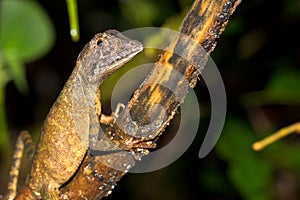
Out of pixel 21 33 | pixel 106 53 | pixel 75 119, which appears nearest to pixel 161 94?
pixel 106 53

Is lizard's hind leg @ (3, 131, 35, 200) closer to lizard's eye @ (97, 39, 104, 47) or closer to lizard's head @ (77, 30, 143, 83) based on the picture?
lizard's head @ (77, 30, 143, 83)

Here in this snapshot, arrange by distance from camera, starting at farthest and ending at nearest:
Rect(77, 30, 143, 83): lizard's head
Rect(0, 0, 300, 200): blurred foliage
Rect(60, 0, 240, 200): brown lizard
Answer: Rect(0, 0, 300, 200): blurred foliage → Rect(77, 30, 143, 83): lizard's head → Rect(60, 0, 240, 200): brown lizard

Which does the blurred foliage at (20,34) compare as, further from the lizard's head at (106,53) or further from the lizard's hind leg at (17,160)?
the lizard's head at (106,53)

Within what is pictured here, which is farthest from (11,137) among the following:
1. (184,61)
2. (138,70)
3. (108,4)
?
(184,61)

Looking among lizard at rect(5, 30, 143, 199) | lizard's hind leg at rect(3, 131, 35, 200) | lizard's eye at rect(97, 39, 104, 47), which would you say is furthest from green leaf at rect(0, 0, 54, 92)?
lizard's eye at rect(97, 39, 104, 47)

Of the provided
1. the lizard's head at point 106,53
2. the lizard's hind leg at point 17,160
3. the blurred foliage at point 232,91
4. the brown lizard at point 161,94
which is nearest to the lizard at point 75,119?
the lizard's head at point 106,53

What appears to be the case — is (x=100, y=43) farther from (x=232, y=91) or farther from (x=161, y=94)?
(x=232, y=91)

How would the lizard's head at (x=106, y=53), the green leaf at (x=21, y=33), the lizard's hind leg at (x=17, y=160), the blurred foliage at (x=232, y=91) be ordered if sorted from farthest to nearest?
the blurred foliage at (x=232, y=91) → the green leaf at (x=21, y=33) → the lizard's hind leg at (x=17, y=160) → the lizard's head at (x=106, y=53)
